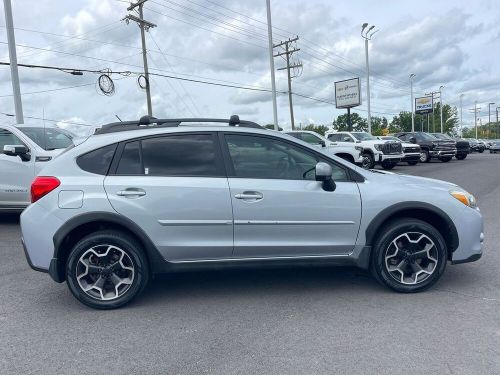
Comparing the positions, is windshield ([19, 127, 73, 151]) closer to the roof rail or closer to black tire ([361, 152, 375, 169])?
the roof rail

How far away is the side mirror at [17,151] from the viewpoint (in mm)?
7301

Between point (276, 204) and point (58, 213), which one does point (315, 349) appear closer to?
point (276, 204)

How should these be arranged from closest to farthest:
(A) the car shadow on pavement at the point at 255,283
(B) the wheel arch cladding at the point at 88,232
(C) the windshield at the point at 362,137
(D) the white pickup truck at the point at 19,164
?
(B) the wheel arch cladding at the point at 88,232, (A) the car shadow on pavement at the point at 255,283, (D) the white pickup truck at the point at 19,164, (C) the windshield at the point at 362,137

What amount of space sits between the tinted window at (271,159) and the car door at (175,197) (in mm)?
209

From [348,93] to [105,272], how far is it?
34.0 metres

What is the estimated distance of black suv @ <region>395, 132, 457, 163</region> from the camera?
2358 centimetres

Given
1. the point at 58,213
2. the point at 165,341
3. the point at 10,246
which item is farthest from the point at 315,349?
the point at 10,246

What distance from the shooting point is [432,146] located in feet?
77.6

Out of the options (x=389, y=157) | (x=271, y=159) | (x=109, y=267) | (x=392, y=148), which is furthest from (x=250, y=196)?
(x=392, y=148)

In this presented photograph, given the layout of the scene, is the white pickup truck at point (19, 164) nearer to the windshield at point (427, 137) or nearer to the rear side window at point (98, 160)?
the rear side window at point (98, 160)

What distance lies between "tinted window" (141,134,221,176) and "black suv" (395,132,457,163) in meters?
22.1

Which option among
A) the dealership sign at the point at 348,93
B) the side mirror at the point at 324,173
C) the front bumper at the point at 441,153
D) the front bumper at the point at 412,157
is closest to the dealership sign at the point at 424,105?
the dealership sign at the point at 348,93

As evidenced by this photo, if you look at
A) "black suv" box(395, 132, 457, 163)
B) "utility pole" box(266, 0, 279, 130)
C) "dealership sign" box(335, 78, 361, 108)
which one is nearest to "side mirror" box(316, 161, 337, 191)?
"utility pole" box(266, 0, 279, 130)

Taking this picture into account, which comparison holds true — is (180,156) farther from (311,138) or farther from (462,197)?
(311,138)
